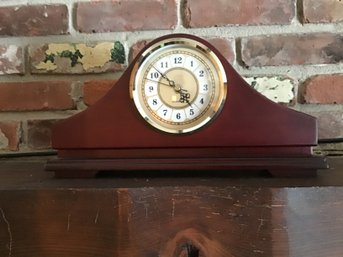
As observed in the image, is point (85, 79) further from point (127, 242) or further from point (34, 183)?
point (127, 242)

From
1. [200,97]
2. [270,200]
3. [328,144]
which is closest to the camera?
[270,200]

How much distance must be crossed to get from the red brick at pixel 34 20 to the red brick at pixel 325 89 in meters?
0.52

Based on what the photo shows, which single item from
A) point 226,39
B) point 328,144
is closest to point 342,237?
point 328,144

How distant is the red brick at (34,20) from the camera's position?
4.39 feet

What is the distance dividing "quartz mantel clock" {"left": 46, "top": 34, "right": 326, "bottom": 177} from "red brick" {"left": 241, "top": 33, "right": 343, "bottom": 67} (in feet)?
1.02

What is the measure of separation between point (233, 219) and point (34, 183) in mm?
311

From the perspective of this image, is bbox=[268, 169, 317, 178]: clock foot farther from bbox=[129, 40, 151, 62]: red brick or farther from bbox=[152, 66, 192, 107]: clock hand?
bbox=[129, 40, 151, 62]: red brick

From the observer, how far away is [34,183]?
970 millimetres

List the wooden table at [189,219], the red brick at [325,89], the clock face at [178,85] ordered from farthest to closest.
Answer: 1. the red brick at [325,89]
2. the clock face at [178,85]
3. the wooden table at [189,219]

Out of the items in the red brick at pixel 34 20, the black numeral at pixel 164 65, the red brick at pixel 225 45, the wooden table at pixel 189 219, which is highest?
the red brick at pixel 34 20

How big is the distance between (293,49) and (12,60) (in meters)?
0.58

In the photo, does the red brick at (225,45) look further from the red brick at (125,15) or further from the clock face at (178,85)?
the clock face at (178,85)

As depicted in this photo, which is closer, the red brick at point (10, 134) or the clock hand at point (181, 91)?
the clock hand at point (181, 91)

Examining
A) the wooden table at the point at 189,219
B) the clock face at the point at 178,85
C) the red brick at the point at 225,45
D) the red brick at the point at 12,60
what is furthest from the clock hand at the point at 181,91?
the red brick at the point at 12,60
